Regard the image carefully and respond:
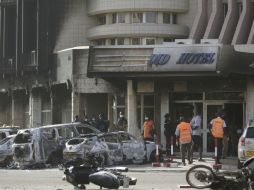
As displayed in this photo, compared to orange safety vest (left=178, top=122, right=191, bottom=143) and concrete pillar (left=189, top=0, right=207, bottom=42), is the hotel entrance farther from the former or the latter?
concrete pillar (left=189, top=0, right=207, bottom=42)

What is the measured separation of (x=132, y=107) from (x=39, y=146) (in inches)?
368

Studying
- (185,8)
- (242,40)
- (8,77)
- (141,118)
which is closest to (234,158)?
(141,118)

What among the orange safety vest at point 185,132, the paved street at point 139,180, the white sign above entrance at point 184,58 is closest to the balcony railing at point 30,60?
the white sign above entrance at point 184,58

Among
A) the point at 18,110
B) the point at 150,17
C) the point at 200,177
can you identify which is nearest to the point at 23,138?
the point at 200,177

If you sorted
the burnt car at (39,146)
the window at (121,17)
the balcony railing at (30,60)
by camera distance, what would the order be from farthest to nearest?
the balcony railing at (30,60), the window at (121,17), the burnt car at (39,146)

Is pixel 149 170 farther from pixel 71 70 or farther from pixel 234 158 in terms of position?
pixel 71 70

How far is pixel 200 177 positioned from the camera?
17.2 m

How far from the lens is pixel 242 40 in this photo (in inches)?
1631

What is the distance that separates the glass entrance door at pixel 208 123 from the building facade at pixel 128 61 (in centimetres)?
5

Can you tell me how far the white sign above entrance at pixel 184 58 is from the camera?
108ft

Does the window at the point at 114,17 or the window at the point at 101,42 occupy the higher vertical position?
the window at the point at 114,17

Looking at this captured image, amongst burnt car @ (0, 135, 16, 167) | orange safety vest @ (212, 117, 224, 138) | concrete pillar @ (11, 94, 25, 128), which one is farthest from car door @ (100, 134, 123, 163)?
concrete pillar @ (11, 94, 25, 128)

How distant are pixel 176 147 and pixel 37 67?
12180 millimetres

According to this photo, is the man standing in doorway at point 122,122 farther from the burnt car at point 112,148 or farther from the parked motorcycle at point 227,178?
the parked motorcycle at point 227,178
